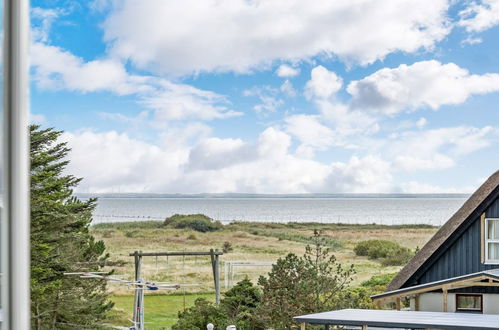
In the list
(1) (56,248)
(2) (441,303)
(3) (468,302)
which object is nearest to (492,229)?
(3) (468,302)

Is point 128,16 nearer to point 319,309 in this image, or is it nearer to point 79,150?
point 79,150

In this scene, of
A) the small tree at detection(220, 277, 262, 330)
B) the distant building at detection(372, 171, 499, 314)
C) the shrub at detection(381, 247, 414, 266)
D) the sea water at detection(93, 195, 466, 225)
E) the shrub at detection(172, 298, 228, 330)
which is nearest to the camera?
the distant building at detection(372, 171, 499, 314)

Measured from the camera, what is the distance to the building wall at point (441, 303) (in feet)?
23.8

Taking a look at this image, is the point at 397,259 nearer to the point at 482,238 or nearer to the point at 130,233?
the point at 482,238

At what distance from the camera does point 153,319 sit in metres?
11.2

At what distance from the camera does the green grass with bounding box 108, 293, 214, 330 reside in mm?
11055

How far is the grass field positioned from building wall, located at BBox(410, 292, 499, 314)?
12.4ft

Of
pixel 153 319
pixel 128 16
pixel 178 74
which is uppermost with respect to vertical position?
pixel 128 16

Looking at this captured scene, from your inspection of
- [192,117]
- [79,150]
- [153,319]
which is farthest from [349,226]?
[79,150]

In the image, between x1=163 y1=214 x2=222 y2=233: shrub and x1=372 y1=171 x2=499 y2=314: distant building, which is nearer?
x1=372 y1=171 x2=499 y2=314: distant building

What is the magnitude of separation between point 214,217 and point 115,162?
3.34m

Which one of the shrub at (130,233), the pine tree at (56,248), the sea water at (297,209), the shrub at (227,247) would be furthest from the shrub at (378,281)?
the shrub at (130,233)

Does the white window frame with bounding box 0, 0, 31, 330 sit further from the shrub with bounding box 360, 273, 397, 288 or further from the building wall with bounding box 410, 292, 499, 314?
the shrub with bounding box 360, 273, 397, 288

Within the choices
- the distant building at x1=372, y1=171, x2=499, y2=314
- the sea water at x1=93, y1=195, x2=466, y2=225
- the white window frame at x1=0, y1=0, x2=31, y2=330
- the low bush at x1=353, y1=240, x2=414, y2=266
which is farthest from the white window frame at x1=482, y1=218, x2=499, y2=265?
the white window frame at x1=0, y1=0, x2=31, y2=330
